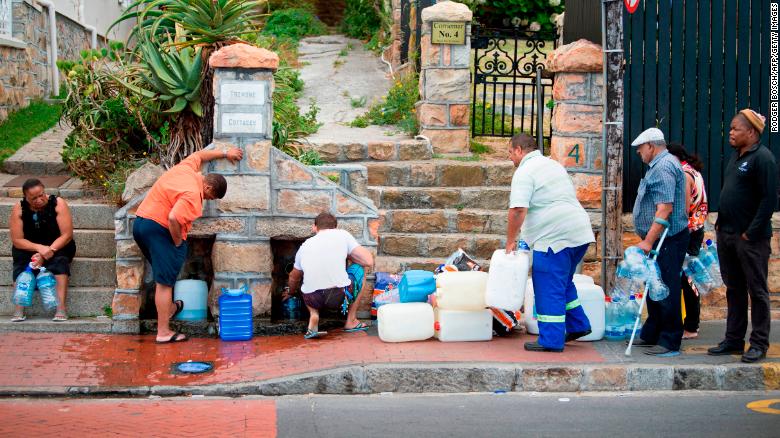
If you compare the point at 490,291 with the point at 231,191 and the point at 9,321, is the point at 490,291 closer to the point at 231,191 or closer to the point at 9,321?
the point at 231,191

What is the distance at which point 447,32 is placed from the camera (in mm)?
12836

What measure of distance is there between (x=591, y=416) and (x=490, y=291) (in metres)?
1.65

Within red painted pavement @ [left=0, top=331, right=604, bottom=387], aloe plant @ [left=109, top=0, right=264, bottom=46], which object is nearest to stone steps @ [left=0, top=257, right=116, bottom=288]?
red painted pavement @ [left=0, top=331, right=604, bottom=387]

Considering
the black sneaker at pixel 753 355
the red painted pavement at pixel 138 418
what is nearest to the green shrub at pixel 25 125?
the red painted pavement at pixel 138 418

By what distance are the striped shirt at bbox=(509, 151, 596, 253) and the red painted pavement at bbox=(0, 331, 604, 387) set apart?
0.98 meters

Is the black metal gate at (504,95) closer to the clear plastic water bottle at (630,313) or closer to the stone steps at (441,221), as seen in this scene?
the stone steps at (441,221)

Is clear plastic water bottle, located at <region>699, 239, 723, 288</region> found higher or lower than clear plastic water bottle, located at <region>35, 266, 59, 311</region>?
higher

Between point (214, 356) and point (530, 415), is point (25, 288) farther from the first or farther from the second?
point (530, 415)

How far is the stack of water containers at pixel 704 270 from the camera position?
8531 millimetres

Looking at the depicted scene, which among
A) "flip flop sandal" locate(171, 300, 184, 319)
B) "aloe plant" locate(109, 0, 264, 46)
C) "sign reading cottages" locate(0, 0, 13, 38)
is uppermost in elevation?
"sign reading cottages" locate(0, 0, 13, 38)

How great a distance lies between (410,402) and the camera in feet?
24.1

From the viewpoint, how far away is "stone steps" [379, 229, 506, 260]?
10578mm

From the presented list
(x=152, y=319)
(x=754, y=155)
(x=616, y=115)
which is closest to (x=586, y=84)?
(x=616, y=115)

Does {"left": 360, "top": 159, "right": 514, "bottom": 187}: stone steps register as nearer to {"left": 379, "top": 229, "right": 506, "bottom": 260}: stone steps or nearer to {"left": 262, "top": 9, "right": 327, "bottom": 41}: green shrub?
{"left": 379, "top": 229, "right": 506, "bottom": 260}: stone steps
